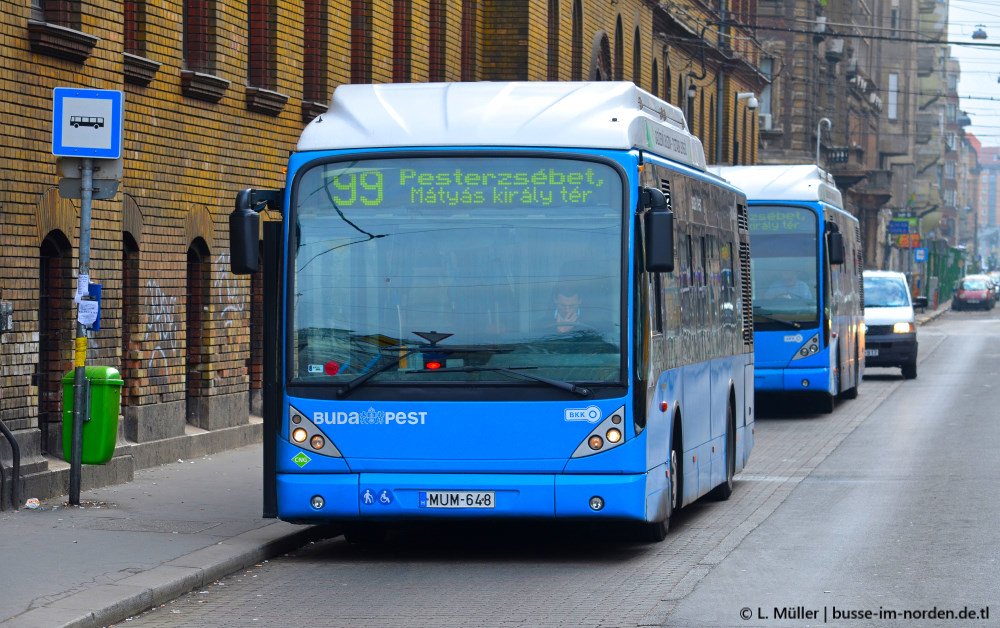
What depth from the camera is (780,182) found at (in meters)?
23.9

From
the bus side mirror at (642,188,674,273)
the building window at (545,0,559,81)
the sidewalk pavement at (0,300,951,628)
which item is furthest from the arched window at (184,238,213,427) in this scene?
the building window at (545,0,559,81)

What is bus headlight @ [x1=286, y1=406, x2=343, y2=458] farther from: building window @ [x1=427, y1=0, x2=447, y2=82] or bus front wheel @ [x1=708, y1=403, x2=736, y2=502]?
building window @ [x1=427, y1=0, x2=447, y2=82]

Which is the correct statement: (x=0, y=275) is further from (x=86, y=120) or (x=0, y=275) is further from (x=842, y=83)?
(x=842, y=83)

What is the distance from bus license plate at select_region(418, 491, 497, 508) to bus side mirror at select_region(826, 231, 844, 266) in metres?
13.7

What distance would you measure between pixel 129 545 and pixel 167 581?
1.40 meters

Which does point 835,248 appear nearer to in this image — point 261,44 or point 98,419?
point 261,44

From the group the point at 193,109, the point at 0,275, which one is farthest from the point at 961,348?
the point at 0,275

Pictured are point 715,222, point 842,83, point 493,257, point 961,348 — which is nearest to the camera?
point 493,257

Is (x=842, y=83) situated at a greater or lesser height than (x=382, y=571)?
greater

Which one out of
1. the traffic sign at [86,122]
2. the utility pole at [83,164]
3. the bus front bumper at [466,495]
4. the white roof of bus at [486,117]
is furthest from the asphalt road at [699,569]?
the traffic sign at [86,122]

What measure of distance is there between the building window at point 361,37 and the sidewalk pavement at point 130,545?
341 inches

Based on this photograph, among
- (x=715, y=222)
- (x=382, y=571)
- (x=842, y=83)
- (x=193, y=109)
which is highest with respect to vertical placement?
(x=842, y=83)

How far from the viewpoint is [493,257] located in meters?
10.6

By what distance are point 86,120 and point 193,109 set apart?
485 cm
